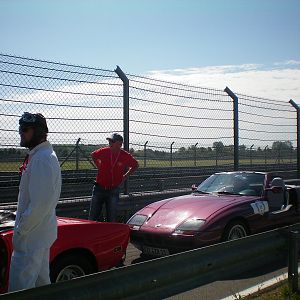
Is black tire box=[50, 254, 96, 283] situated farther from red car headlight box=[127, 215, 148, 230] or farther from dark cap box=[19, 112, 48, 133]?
red car headlight box=[127, 215, 148, 230]

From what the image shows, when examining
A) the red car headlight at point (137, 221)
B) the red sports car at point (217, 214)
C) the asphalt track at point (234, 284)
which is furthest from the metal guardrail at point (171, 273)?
the red car headlight at point (137, 221)

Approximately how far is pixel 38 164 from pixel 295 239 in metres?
2.87

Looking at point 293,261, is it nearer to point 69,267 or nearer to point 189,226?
point 189,226

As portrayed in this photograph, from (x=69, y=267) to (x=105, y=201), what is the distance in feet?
11.2

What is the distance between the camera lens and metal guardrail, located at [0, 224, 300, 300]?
2.90 m

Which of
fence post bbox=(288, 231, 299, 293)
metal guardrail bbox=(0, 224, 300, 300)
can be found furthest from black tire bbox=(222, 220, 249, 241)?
fence post bbox=(288, 231, 299, 293)

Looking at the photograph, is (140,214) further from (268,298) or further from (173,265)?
(173,265)

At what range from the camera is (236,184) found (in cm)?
779

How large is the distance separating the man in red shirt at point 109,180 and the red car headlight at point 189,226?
Result: 174 centimetres

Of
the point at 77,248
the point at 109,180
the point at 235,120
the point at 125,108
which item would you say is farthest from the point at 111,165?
the point at 235,120

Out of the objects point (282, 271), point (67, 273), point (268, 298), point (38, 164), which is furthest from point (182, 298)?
point (38, 164)

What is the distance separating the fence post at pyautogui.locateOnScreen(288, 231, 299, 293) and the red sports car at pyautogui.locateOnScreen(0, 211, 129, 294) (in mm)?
1708

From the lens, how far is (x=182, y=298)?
15.2 ft

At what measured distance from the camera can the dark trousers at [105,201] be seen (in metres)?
7.70
